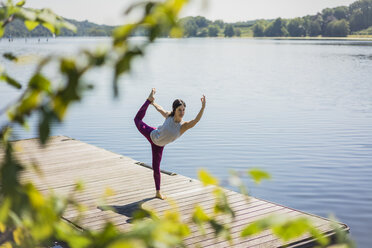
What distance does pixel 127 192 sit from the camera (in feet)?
29.1

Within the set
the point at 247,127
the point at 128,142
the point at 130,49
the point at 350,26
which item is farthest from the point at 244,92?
the point at 350,26

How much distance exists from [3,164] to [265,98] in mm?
27983

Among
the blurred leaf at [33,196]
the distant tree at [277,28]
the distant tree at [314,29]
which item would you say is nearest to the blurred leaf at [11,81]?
the blurred leaf at [33,196]

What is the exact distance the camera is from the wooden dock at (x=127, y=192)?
6805mm

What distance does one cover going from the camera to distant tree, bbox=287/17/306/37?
18012 centimetres

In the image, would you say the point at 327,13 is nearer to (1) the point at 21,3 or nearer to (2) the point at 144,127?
(2) the point at 144,127

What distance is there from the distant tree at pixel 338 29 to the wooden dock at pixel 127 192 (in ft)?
540

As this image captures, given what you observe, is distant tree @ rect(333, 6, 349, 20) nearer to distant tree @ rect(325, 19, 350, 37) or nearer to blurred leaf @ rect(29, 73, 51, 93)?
distant tree @ rect(325, 19, 350, 37)

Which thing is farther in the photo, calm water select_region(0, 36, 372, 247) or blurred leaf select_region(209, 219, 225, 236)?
calm water select_region(0, 36, 372, 247)

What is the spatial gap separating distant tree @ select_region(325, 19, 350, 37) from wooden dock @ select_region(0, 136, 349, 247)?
6482 inches

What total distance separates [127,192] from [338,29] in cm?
16811

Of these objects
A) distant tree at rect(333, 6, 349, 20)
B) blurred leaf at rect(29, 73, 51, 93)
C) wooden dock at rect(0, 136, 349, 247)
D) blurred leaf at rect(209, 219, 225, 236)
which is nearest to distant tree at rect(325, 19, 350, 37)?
distant tree at rect(333, 6, 349, 20)

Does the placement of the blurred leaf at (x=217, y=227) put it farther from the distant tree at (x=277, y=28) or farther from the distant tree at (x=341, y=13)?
the distant tree at (x=341, y=13)

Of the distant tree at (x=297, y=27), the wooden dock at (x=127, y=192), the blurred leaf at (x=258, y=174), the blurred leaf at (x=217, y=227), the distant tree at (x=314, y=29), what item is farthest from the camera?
the distant tree at (x=297, y=27)
